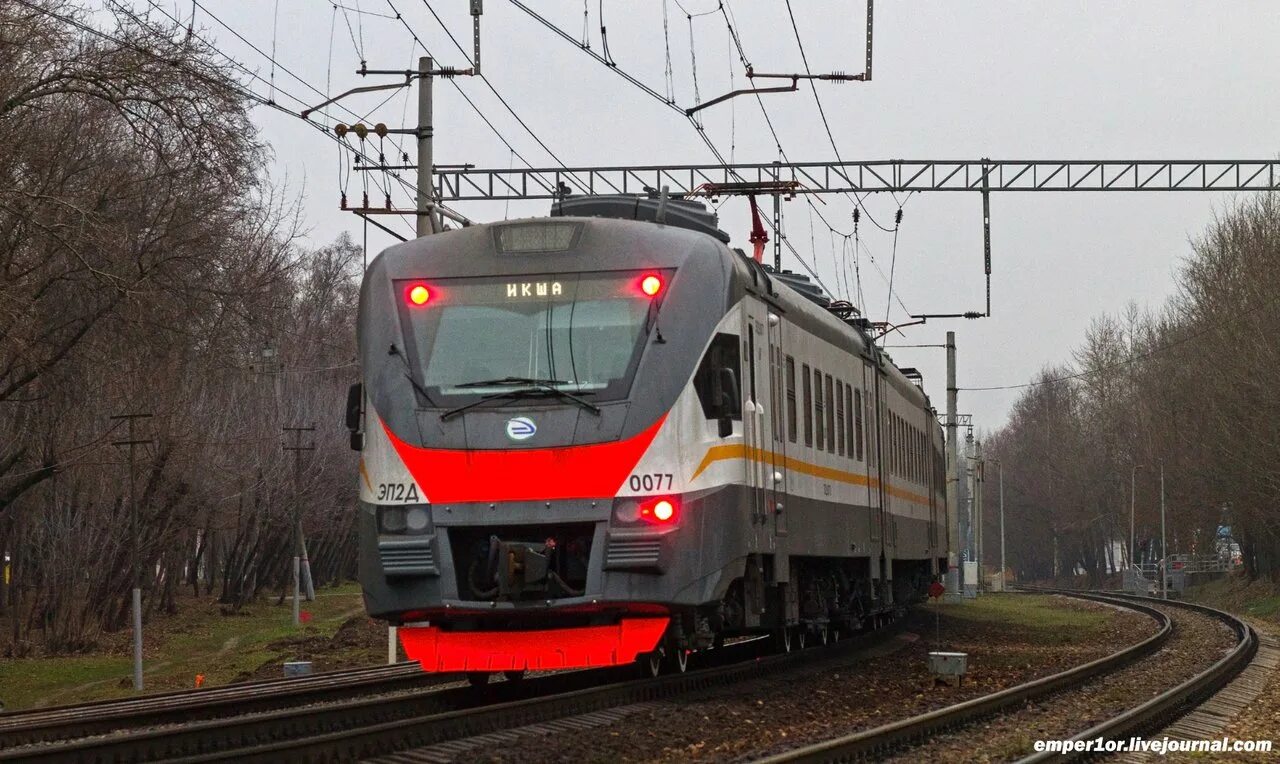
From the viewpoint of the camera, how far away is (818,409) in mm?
17516

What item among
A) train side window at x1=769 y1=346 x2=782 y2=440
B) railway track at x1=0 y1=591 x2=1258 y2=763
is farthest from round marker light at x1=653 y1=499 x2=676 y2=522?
train side window at x1=769 y1=346 x2=782 y2=440

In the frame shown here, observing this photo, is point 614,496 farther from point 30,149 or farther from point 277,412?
point 277,412

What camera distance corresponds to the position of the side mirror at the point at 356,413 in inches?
520

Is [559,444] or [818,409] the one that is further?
[818,409]

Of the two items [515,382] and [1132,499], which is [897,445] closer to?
[515,382]

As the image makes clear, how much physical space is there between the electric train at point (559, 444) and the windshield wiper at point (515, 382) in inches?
0.6

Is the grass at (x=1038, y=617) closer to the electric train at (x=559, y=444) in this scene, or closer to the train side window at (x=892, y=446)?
the train side window at (x=892, y=446)

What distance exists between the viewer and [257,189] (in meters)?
27.8

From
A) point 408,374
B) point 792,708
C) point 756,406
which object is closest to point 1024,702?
point 792,708

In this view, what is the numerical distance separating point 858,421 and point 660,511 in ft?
26.0

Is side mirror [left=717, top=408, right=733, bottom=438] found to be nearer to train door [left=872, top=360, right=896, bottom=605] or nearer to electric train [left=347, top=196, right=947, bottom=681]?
electric train [left=347, top=196, right=947, bottom=681]

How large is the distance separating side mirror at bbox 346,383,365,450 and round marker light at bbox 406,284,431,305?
2.47 feet

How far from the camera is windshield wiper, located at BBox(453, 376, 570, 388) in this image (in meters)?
12.8

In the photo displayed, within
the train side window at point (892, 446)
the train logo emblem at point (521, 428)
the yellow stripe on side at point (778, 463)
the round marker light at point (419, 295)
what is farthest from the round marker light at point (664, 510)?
the train side window at point (892, 446)
